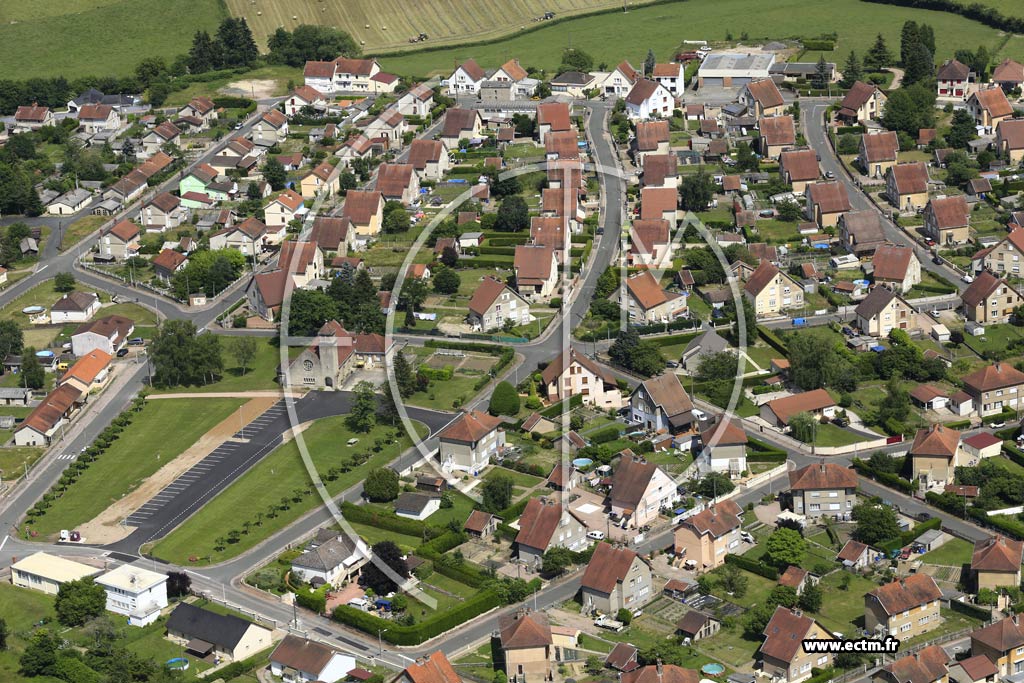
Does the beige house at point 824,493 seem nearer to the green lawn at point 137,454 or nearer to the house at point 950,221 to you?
the green lawn at point 137,454

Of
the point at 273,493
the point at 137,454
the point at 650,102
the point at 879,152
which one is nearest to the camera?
the point at 273,493

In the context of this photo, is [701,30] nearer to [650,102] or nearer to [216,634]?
[650,102]

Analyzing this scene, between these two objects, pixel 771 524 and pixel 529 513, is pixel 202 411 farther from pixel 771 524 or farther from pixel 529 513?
pixel 771 524

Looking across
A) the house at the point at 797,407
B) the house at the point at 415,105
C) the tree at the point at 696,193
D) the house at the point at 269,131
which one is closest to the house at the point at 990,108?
the tree at the point at 696,193

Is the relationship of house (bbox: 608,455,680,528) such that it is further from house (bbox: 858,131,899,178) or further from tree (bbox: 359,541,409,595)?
house (bbox: 858,131,899,178)

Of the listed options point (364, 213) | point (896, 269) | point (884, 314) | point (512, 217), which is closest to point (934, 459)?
point (884, 314)

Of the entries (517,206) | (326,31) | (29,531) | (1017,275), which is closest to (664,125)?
(517,206)
